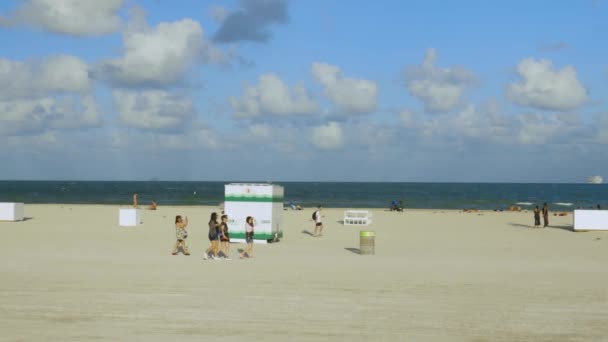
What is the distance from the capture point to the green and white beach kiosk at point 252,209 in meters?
24.9

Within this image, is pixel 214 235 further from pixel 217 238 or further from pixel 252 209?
pixel 252 209

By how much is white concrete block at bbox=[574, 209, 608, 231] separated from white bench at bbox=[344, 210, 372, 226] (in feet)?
34.7

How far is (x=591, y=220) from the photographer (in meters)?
32.2

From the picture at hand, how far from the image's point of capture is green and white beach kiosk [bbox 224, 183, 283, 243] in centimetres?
2489

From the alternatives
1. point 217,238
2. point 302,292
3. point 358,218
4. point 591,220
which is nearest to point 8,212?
point 358,218

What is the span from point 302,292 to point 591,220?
23.5 m

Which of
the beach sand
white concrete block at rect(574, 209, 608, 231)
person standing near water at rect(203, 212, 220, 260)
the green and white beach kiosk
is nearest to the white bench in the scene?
white concrete block at rect(574, 209, 608, 231)

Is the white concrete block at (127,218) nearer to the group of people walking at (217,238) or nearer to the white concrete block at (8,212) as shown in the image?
the white concrete block at (8,212)

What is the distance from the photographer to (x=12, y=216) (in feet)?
115

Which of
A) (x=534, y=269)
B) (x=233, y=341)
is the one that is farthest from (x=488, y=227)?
(x=233, y=341)

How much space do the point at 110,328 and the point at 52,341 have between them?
3.37 feet

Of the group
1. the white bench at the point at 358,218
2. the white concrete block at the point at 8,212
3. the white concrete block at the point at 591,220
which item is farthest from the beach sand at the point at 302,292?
the white bench at the point at 358,218

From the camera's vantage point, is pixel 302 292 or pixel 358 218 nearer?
pixel 302 292

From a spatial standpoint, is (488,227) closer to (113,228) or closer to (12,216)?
(113,228)
